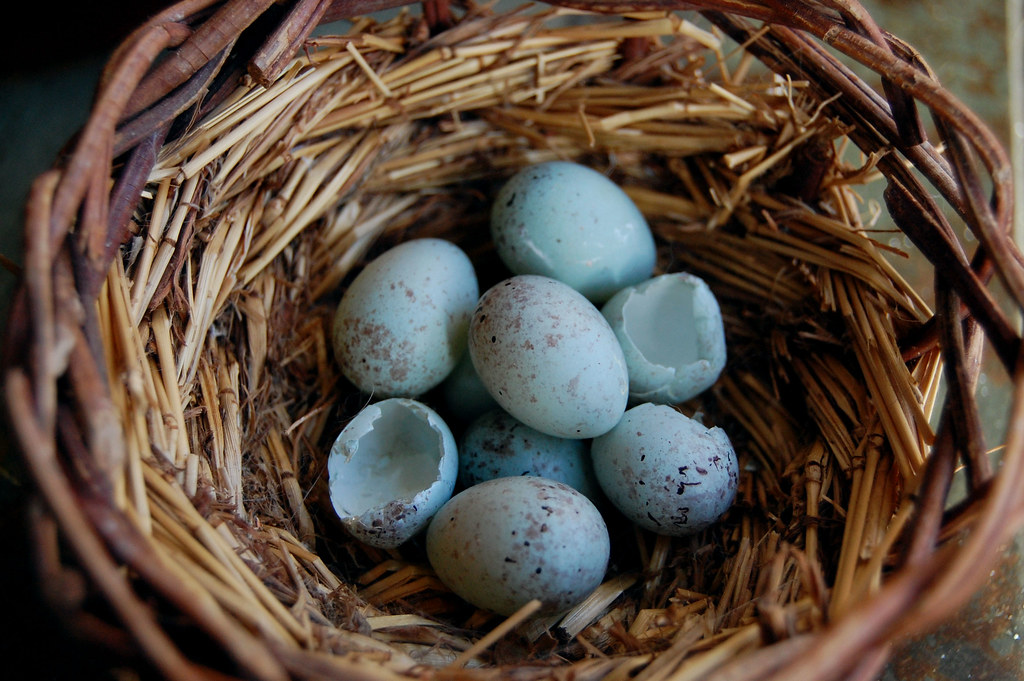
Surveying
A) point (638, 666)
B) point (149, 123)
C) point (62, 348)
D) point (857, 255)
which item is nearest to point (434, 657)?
point (638, 666)

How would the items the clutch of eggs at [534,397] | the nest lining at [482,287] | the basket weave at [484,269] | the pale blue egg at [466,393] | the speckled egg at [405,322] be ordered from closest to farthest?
the basket weave at [484,269], the nest lining at [482,287], the clutch of eggs at [534,397], the speckled egg at [405,322], the pale blue egg at [466,393]

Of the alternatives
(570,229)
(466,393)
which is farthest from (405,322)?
(570,229)

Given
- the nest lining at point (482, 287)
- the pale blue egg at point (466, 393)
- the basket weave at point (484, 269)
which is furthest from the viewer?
the pale blue egg at point (466, 393)

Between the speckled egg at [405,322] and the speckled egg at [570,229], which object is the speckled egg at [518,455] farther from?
the speckled egg at [570,229]

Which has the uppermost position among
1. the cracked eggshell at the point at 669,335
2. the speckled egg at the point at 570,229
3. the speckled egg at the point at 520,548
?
the speckled egg at the point at 570,229

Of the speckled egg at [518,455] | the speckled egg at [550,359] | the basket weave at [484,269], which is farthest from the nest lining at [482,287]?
the speckled egg at [550,359]

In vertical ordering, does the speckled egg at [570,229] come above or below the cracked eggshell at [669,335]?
above
